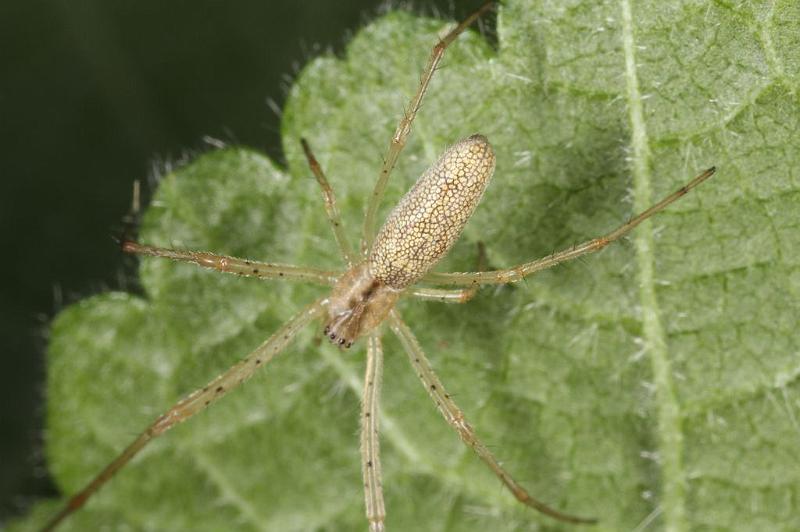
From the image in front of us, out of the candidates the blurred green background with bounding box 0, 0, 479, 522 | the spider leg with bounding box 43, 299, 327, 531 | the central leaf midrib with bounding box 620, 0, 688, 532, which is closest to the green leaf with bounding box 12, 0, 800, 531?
the central leaf midrib with bounding box 620, 0, 688, 532

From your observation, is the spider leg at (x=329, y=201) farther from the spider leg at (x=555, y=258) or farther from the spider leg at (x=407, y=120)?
the spider leg at (x=555, y=258)

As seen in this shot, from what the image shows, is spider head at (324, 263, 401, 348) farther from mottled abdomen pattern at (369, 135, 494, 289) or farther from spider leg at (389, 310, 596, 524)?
mottled abdomen pattern at (369, 135, 494, 289)

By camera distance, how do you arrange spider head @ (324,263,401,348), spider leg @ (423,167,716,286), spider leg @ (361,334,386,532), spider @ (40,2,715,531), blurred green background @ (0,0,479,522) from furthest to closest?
1. blurred green background @ (0,0,479,522)
2. spider head @ (324,263,401,348)
3. spider leg @ (361,334,386,532)
4. spider @ (40,2,715,531)
5. spider leg @ (423,167,716,286)

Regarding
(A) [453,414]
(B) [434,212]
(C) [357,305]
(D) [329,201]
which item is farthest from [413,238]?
(A) [453,414]

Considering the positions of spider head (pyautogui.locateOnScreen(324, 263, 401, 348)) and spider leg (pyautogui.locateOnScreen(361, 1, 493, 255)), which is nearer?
spider leg (pyautogui.locateOnScreen(361, 1, 493, 255))

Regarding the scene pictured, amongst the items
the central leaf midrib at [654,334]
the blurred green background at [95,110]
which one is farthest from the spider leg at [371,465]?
the blurred green background at [95,110]

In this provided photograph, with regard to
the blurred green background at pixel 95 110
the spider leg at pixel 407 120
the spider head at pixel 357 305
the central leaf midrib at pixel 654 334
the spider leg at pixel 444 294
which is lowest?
the central leaf midrib at pixel 654 334

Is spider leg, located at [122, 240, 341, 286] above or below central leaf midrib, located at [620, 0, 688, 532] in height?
above

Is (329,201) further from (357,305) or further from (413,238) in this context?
(357,305)

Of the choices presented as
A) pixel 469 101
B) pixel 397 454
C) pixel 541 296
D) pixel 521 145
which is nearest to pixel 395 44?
pixel 469 101
